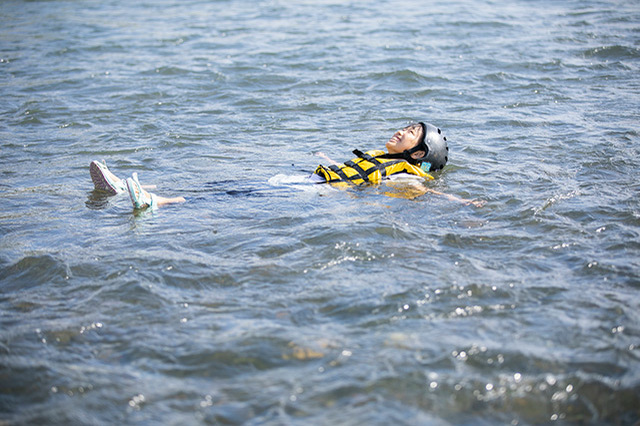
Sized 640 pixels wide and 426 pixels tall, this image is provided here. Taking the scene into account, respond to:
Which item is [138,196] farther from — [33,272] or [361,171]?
[361,171]

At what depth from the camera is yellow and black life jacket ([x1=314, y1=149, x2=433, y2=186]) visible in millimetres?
7141

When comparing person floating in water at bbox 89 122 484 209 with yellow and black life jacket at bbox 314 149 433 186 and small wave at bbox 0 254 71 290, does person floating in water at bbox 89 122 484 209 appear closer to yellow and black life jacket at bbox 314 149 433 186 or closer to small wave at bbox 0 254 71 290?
yellow and black life jacket at bbox 314 149 433 186

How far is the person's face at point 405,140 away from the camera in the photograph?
733 centimetres

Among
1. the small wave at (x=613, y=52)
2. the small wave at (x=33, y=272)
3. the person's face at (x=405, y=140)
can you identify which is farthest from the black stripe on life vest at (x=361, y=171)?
the small wave at (x=613, y=52)

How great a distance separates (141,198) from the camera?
21.1 ft

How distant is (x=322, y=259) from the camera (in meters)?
5.40

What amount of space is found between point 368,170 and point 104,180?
2.91 meters

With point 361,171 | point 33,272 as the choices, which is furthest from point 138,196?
point 361,171

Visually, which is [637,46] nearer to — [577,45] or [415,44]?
[577,45]

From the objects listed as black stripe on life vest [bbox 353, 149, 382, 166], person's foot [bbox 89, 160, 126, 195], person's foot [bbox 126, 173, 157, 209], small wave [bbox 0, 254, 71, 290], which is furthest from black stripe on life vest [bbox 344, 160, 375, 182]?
small wave [bbox 0, 254, 71, 290]

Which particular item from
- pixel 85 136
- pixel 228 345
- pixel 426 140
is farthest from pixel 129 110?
pixel 228 345

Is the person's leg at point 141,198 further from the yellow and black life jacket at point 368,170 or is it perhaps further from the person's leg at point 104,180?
the yellow and black life jacket at point 368,170

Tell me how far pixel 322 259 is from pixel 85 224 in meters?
2.56

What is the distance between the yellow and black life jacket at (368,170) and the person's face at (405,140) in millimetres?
141
